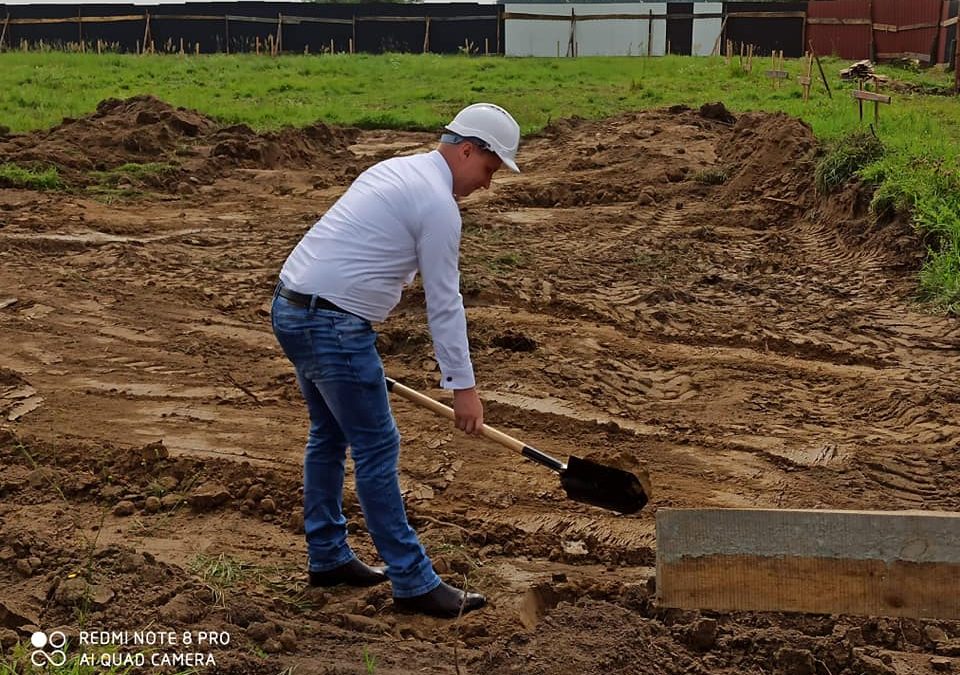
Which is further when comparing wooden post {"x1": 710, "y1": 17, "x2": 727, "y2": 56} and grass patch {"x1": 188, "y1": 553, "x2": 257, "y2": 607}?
wooden post {"x1": 710, "y1": 17, "x2": 727, "y2": 56}

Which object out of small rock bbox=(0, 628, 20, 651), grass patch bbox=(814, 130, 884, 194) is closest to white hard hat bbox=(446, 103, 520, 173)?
small rock bbox=(0, 628, 20, 651)

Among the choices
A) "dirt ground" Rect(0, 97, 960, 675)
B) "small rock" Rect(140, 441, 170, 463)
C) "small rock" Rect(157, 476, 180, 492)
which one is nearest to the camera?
"dirt ground" Rect(0, 97, 960, 675)

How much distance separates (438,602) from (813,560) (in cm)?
134

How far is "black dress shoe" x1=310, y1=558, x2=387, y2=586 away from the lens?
4.32 m

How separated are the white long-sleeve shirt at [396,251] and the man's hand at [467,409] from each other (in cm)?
5

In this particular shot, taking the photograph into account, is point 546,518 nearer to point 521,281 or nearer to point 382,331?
point 382,331

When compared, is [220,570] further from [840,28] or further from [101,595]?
A: [840,28]

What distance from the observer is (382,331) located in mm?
7289

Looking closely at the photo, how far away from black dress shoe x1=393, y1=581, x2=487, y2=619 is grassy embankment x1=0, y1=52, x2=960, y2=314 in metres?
4.87

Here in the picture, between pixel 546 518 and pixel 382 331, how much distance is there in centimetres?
251

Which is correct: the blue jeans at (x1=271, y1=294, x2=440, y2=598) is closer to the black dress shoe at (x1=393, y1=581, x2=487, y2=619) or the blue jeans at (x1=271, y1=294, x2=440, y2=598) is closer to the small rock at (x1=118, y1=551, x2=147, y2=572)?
the black dress shoe at (x1=393, y1=581, x2=487, y2=619)

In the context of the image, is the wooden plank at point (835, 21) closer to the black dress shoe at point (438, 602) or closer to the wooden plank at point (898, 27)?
the wooden plank at point (898, 27)

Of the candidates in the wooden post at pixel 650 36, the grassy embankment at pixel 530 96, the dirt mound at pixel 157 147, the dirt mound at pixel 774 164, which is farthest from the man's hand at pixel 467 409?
the wooden post at pixel 650 36

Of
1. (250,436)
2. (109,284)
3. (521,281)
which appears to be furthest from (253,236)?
(250,436)
